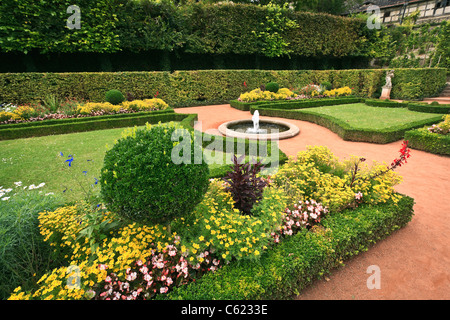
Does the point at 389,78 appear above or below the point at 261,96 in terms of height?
above

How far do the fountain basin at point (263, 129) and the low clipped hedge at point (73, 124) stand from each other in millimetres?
3132

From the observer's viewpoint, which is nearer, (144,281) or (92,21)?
(144,281)

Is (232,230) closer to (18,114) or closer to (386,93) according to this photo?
(18,114)

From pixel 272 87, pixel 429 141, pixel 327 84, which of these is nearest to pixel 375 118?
pixel 429 141

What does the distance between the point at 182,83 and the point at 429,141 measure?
1489 centimetres

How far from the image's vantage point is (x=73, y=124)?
10008mm

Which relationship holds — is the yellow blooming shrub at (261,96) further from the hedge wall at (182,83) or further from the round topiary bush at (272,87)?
the hedge wall at (182,83)

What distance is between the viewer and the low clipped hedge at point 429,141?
283 inches

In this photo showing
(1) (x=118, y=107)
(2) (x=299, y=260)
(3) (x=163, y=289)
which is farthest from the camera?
(1) (x=118, y=107)
